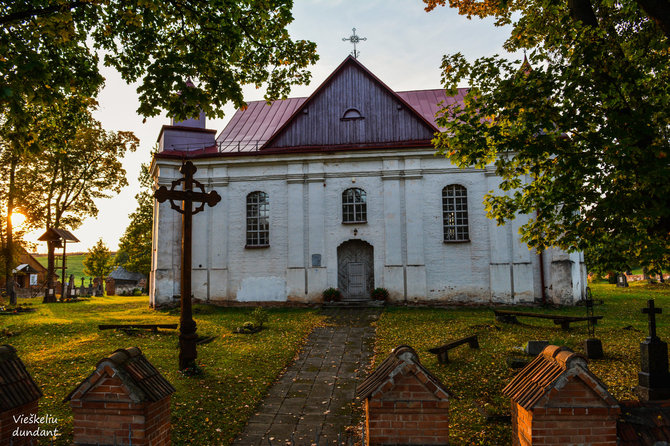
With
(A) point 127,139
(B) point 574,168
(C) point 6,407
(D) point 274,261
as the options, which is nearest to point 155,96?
(C) point 6,407

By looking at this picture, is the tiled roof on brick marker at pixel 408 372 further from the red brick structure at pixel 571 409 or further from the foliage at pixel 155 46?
the foliage at pixel 155 46

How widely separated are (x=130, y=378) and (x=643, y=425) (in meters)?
4.67

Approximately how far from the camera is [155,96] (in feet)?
21.6

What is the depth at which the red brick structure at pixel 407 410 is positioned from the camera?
3613 millimetres

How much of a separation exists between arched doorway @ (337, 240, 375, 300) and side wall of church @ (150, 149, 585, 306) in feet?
1.07

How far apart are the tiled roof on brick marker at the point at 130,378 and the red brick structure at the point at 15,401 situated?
56cm

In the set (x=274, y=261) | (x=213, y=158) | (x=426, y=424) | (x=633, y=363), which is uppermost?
(x=213, y=158)

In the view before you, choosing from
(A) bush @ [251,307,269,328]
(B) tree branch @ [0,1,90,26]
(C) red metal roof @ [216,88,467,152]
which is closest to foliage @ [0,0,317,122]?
(B) tree branch @ [0,1,90,26]

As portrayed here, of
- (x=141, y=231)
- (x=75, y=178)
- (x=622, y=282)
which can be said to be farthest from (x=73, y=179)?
(x=622, y=282)

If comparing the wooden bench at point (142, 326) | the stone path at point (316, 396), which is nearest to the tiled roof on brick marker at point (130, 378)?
the stone path at point (316, 396)

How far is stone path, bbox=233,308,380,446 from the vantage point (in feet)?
19.3

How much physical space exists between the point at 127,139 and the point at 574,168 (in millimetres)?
29222

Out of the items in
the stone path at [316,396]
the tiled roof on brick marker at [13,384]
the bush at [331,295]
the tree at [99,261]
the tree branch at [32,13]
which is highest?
the tree branch at [32,13]

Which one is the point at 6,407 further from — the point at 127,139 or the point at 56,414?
the point at 127,139
